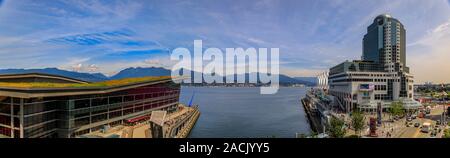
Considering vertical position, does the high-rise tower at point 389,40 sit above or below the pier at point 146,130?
above

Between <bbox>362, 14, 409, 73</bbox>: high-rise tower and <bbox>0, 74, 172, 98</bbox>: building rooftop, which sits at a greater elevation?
<bbox>362, 14, 409, 73</bbox>: high-rise tower

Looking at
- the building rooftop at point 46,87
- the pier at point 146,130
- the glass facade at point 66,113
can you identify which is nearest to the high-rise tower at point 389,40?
the pier at point 146,130

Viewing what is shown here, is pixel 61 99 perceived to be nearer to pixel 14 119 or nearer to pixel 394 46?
pixel 14 119

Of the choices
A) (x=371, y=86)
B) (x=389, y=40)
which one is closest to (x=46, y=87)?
(x=371, y=86)

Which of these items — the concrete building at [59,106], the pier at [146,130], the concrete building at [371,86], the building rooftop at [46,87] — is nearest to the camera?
the building rooftop at [46,87]

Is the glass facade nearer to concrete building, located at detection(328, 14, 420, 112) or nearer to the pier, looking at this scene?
A: the pier

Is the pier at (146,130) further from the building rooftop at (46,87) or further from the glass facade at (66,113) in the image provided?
the building rooftop at (46,87)

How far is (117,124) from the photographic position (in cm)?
993

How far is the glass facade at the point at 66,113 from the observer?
645 cm

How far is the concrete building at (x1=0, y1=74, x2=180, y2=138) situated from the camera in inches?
250

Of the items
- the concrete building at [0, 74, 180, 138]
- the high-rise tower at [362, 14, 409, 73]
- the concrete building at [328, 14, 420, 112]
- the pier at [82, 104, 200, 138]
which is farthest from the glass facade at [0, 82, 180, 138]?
the high-rise tower at [362, 14, 409, 73]

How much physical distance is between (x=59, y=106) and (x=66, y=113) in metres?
0.25
